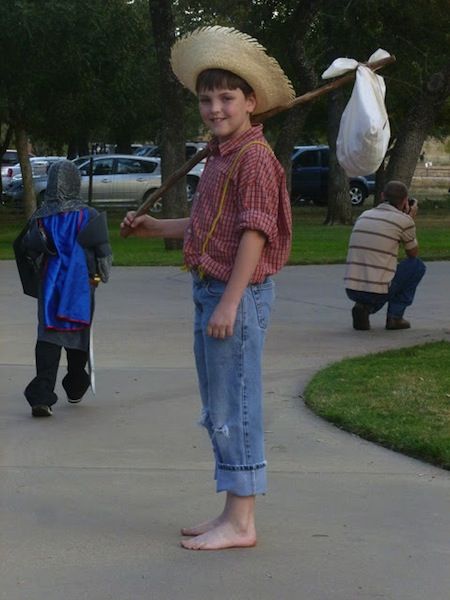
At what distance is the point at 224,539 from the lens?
197 inches

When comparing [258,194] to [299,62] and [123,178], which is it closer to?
[299,62]

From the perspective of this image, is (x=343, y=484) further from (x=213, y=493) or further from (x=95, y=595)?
(x=95, y=595)

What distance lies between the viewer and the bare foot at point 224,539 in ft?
16.4


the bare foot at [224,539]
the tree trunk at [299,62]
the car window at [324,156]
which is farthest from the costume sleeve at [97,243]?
the car window at [324,156]

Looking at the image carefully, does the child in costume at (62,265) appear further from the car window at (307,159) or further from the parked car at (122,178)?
the car window at (307,159)

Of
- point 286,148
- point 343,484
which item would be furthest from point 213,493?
point 286,148

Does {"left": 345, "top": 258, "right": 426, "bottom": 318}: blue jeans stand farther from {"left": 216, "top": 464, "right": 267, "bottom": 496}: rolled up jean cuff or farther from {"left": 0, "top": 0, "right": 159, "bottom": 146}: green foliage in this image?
{"left": 0, "top": 0, "right": 159, "bottom": 146}: green foliage

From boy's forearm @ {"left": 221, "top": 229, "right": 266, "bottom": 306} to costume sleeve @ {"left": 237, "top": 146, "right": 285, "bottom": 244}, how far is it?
4 cm

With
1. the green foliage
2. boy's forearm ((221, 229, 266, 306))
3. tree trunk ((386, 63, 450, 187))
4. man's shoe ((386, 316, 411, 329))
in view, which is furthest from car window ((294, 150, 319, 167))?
boy's forearm ((221, 229, 266, 306))

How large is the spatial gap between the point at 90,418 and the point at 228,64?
332 centimetres

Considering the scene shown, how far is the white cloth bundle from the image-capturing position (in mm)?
4961

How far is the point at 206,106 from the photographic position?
16.1 feet

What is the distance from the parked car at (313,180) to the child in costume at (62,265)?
31494 millimetres

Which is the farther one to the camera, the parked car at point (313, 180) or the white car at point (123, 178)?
the parked car at point (313, 180)
